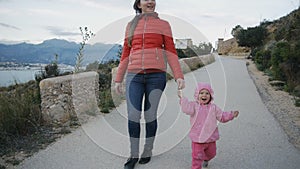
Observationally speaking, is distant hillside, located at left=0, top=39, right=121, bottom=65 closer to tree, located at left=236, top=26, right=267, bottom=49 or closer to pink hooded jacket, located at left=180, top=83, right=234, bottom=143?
pink hooded jacket, located at left=180, top=83, right=234, bottom=143

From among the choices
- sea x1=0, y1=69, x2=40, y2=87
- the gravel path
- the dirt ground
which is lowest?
the dirt ground

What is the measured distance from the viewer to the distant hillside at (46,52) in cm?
639

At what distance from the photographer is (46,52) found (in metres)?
7.56

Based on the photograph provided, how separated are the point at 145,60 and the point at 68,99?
3165 mm

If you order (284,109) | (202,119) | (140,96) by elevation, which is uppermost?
(140,96)

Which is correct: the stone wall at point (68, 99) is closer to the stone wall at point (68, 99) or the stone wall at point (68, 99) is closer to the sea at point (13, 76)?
the stone wall at point (68, 99)

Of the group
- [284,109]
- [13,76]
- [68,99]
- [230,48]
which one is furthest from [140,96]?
[230,48]


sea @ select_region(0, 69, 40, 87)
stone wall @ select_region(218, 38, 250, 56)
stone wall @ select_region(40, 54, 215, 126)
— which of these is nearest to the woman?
stone wall @ select_region(40, 54, 215, 126)

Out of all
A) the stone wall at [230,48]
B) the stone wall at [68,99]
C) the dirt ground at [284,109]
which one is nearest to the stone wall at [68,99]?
the stone wall at [68,99]

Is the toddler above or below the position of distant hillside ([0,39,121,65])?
below

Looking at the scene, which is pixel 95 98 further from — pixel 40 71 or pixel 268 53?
pixel 268 53

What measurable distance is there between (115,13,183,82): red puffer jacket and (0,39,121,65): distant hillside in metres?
2.22

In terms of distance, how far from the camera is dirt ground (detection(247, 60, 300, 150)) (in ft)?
17.8

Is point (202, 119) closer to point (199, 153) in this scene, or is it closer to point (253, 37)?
point (199, 153)
